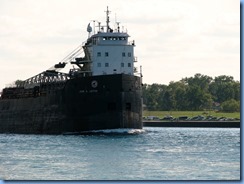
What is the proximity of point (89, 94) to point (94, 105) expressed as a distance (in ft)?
3.05

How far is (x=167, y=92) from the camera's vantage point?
586ft

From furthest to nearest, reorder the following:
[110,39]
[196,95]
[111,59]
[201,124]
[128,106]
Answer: [196,95] < [201,124] < [110,39] < [111,59] < [128,106]

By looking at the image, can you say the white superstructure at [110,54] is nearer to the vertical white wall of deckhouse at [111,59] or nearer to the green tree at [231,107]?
the vertical white wall of deckhouse at [111,59]

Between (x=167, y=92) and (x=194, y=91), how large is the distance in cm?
1187

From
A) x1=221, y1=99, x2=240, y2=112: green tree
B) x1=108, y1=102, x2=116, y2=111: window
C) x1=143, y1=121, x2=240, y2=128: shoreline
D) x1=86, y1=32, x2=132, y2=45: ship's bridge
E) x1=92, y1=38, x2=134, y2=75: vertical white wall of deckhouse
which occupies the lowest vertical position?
x1=143, y1=121, x2=240, y2=128: shoreline

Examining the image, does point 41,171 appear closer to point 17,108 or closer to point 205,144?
point 205,144

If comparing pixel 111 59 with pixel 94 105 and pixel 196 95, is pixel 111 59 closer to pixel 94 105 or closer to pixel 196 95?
pixel 94 105

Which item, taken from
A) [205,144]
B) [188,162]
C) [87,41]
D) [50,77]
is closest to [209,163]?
[188,162]

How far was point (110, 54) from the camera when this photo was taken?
65.7m

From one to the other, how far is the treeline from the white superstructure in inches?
3627

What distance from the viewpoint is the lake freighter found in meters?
61.0

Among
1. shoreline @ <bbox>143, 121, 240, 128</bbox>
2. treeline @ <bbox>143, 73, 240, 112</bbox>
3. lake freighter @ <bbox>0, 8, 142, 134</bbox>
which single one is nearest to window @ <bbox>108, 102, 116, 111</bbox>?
lake freighter @ <bbox>0, 8, 142, 134</bbox>

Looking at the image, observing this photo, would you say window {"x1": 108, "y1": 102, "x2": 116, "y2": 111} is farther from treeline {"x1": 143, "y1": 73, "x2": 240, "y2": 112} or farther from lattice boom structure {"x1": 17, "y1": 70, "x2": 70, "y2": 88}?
treeline {"x1": 143, "y1": 73, "x2": 240, "y2": 112}

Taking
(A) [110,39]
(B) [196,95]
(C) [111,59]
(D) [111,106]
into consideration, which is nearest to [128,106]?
(D) [111,106]
